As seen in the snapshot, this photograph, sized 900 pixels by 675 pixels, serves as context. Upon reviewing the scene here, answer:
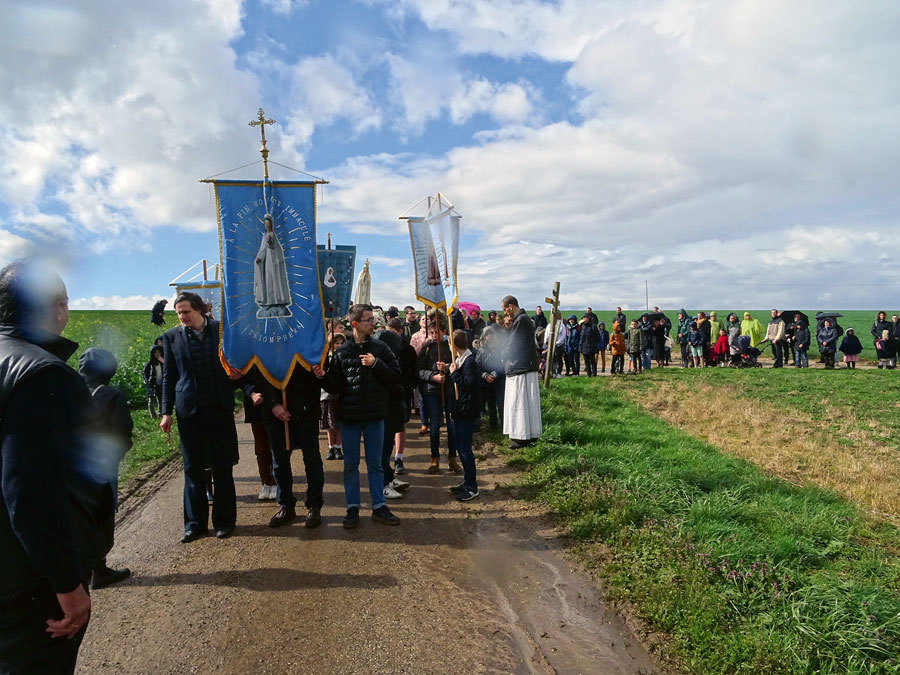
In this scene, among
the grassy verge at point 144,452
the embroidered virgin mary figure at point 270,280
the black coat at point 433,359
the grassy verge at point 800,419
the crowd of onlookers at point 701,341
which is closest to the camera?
the embroidered virgin mary figure at point 270,280

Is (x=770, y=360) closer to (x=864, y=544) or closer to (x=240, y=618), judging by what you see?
(x=864, y=544)

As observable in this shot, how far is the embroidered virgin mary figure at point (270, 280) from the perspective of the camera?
6.18 m

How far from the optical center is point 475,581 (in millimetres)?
4559

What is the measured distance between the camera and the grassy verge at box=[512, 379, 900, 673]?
10.8 feet

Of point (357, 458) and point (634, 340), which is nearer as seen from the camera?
point (357, 458)

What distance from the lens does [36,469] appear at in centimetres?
193

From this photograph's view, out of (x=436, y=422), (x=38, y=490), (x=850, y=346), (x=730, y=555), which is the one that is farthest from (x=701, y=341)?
(x=38, y=490)

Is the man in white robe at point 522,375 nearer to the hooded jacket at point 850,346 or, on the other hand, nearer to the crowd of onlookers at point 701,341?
the crowd of onlookers at point 701,341

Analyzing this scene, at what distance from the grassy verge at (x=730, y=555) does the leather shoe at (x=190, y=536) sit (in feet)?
11.9

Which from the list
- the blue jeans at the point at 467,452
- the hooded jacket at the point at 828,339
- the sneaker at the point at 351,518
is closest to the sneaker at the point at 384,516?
the sneaker at the point at 351,518

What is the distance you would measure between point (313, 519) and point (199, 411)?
156 cm

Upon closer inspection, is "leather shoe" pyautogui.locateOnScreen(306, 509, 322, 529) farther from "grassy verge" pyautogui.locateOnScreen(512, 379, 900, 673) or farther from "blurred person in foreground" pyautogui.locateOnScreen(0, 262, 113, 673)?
"blurred person in foreground" pyautogui.locateOnScreen(0, 262, 113, 673)

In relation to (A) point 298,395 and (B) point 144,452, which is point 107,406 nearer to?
(A) point 298,395

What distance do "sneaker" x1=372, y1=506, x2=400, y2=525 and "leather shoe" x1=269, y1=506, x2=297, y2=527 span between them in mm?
871
